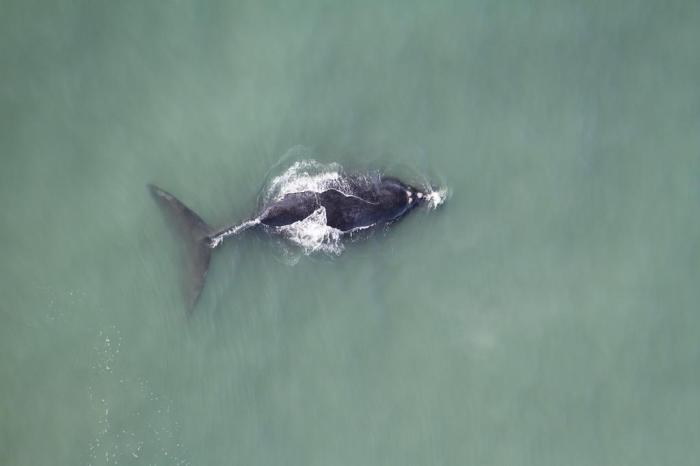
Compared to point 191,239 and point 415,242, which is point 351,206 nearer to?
point 415,242

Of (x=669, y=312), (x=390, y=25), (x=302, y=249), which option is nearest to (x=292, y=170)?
(x=302, y=249)

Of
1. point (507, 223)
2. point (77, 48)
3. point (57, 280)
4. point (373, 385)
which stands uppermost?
point (77, 48)

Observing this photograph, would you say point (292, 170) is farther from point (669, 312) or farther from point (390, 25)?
point (669, 312)

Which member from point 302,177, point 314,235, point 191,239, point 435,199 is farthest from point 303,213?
point 435,199

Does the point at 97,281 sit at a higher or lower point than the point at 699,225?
lower

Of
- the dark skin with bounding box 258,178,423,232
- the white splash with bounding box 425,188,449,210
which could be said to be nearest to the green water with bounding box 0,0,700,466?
the white splash with bounding box 425,188,449,210

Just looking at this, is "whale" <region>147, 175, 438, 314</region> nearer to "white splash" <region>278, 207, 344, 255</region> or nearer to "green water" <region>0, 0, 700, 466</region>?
"white splash" <region>278, 207, 344, 255</region>
